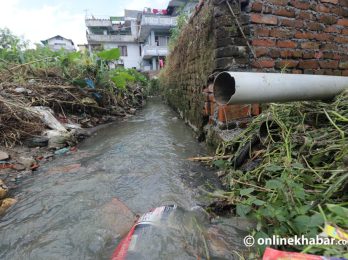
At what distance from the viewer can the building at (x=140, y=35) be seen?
20375mm

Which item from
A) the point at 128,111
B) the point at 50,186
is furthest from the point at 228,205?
the point at 128,111

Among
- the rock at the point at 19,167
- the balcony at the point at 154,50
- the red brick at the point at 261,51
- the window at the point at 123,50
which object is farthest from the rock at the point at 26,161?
the window at the point at 123,50

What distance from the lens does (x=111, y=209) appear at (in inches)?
52.6

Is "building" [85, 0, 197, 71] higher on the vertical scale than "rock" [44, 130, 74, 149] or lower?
higher

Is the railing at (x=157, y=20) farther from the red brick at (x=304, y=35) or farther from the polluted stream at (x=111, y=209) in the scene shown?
the polluted stream at (x=111, y=209)

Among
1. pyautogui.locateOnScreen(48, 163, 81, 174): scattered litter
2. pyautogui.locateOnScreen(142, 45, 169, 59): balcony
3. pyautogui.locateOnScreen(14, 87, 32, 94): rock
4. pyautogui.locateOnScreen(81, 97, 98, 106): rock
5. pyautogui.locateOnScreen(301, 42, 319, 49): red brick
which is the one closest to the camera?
pyautogui.locateOnScreen(48, 163, 81, 174): scattered litter

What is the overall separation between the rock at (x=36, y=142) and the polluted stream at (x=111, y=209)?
0.46m

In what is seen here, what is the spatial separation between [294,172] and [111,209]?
1.04 meters

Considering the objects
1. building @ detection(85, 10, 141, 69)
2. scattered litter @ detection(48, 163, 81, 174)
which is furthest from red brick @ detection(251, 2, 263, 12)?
building @ detection(85, 10, 141, 69)

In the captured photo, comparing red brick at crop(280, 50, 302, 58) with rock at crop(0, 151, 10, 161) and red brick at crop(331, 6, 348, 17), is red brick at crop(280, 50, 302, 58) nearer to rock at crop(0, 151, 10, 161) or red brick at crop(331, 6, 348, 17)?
red brick at crop(331, 6, 348, 17)

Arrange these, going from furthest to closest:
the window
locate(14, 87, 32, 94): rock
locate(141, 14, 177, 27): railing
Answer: the window < locate(141, 14, 177, 27): railing < locate(14, 87, 32, 94): rock

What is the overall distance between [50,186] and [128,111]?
12.4ft

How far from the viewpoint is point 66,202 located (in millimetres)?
1436

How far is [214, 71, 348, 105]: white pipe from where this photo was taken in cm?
114
